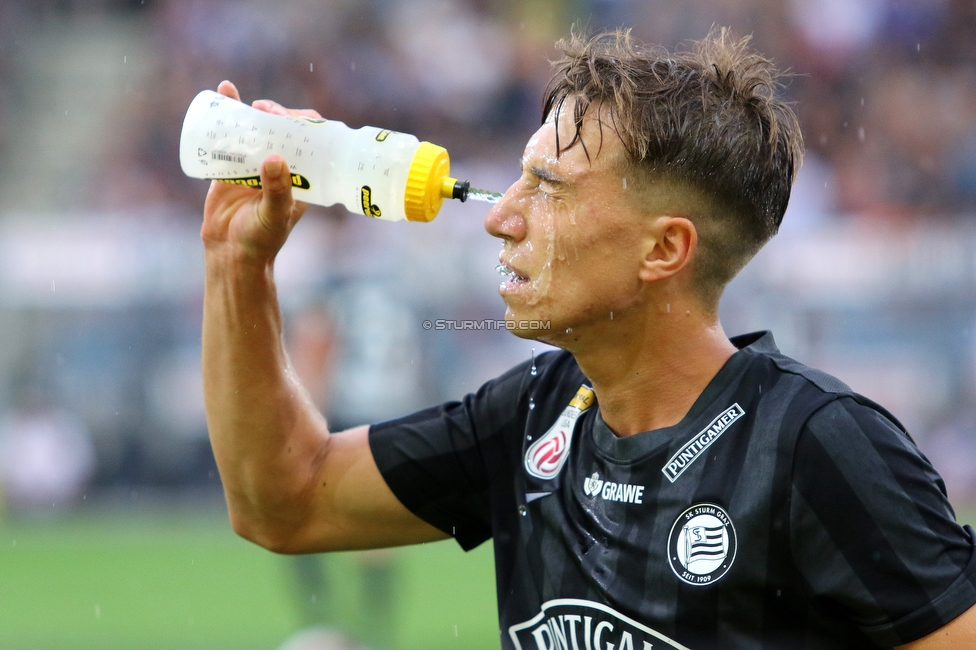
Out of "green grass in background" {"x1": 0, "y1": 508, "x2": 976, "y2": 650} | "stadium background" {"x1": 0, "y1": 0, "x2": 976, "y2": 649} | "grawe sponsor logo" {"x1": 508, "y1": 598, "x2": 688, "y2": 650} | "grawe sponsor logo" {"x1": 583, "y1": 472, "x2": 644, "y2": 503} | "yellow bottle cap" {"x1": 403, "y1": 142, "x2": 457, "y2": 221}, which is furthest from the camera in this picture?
"stadium background" {"x1": 0, "y1": 0, "x2": 976, "y2": 649}

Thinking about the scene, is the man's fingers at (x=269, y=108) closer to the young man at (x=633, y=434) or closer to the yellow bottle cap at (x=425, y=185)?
the young man at (x=633, y=434)

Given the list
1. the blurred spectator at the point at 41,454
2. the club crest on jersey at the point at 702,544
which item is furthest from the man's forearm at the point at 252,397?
the blurred spectator at the point at 41,454

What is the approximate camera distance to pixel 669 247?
239 centimetres

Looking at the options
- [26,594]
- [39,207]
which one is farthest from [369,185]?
[39,207]

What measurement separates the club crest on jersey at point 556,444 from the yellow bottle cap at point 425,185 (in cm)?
55

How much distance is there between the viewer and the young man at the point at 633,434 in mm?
1958

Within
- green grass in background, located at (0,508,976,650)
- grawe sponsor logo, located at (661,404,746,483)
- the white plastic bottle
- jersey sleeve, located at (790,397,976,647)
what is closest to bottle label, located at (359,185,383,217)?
the white plastic bottle

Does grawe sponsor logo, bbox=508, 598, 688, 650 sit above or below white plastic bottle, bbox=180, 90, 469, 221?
below

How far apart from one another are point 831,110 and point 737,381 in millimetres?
9091

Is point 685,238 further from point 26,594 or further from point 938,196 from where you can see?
point 938,196

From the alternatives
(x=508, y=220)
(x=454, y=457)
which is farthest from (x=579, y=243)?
(x=454, y=457)

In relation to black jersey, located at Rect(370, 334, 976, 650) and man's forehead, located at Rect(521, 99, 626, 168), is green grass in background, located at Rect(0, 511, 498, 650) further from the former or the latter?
man's forehead, located at Rect(521, 99, 626, 168)

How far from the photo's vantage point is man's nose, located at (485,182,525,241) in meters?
2.39

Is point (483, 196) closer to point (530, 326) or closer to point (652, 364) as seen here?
point (530, 326)
